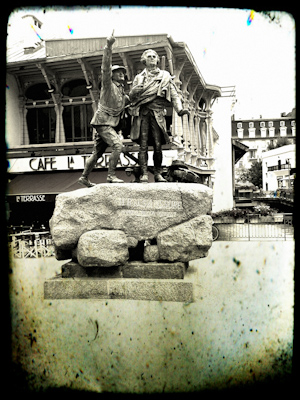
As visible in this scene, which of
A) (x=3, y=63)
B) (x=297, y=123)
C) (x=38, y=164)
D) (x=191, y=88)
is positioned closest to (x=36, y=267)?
(x=3, y=63)

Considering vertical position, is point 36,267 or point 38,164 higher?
point 38,164

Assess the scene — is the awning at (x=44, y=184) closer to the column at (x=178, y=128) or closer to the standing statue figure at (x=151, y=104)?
the column at (x=178, y=128)

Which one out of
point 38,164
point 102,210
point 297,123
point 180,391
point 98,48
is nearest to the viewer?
point 297,123

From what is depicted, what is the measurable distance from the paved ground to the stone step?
0.55 m

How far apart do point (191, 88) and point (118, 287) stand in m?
13.8

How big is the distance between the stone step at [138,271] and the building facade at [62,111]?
770 centimetres

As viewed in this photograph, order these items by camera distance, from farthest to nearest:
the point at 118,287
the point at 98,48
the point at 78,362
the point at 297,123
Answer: the point at 98,48
the point at 118,287
the point at 78,362
the point at 297,123

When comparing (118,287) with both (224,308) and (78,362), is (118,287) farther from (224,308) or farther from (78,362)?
(78,362)

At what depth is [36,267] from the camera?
23.9 feet

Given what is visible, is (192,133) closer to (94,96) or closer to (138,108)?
(94,96)

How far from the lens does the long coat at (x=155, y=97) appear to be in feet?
18.8

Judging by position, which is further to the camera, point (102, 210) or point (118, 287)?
point (102, 210)

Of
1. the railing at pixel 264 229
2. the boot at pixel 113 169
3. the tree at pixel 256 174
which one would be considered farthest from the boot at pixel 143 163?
the tree at pixel 256 174

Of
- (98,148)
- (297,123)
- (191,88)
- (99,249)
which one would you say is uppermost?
(191,88)
